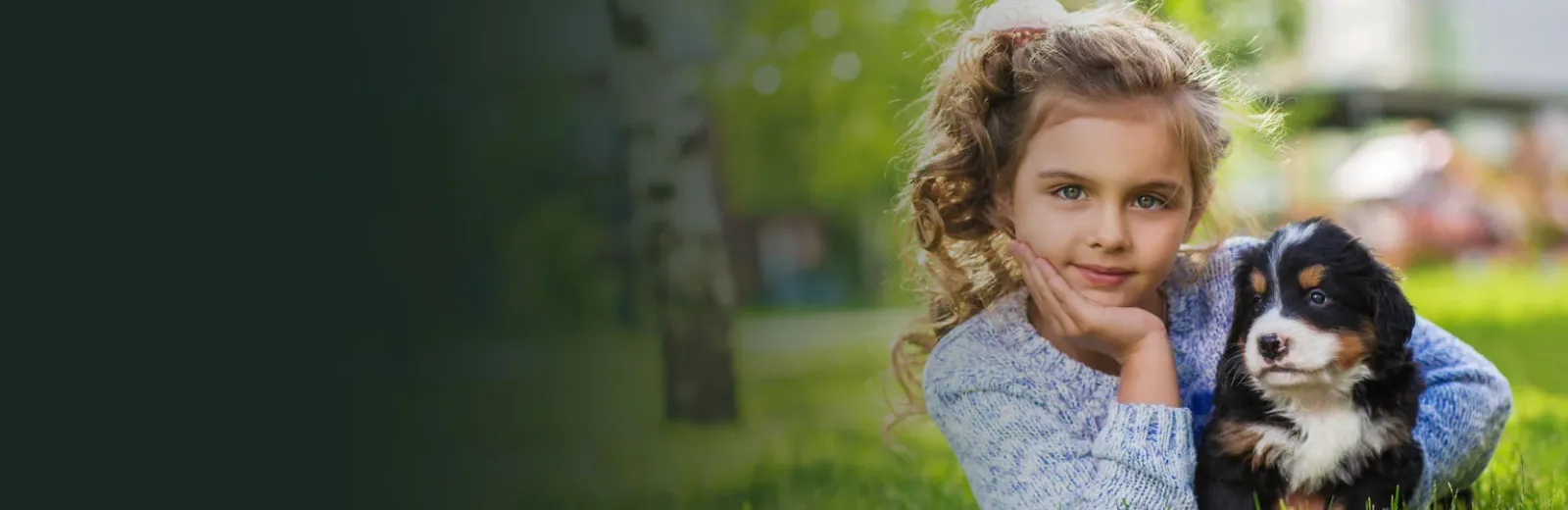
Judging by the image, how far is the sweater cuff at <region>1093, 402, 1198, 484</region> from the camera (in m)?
2.46

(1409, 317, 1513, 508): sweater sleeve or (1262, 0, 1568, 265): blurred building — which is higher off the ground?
(1409, 317, 1513, 508): sweater sleeve

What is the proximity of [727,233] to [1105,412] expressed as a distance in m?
9.41

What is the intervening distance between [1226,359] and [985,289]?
0.67 metres

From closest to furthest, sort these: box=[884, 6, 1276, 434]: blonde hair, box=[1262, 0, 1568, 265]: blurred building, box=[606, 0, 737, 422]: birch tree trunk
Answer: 1. box=[884, 6, 1276, 434]: blonde hair
2. box=[606, 0, 737, 422]: birch tree trunk
3. box=[1262, 0, 1568, 265]: blurred building

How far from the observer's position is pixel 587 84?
9.09m

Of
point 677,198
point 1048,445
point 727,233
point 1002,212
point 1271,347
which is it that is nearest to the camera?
point 1271,347

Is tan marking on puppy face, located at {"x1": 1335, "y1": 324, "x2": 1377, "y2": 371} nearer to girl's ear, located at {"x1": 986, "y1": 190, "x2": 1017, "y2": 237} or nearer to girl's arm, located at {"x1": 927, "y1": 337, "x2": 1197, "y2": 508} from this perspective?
girl's arm, located at {"x1": 927, "y1": 337, "x2": 1197, "y2": 508}

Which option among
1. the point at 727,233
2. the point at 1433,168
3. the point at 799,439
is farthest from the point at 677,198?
the point at 1433,168

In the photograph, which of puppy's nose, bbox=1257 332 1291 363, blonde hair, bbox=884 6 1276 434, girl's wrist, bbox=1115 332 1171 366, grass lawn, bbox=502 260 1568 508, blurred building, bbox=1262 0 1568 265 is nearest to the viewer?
puppy's nose, bbox=1257 332 1291 363

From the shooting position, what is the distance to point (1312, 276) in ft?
7.49

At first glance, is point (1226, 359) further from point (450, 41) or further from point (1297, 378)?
point (450, 41)

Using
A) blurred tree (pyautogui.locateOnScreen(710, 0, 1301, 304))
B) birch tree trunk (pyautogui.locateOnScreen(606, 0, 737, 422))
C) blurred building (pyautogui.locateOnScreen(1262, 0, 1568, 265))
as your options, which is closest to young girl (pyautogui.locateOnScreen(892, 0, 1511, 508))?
blurred tree (pyautogui.locateOnScreen(710, 0, 1301, 304))

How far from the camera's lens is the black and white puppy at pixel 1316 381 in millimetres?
2279

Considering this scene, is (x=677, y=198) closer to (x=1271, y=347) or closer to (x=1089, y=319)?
(x=1089, y=319)
